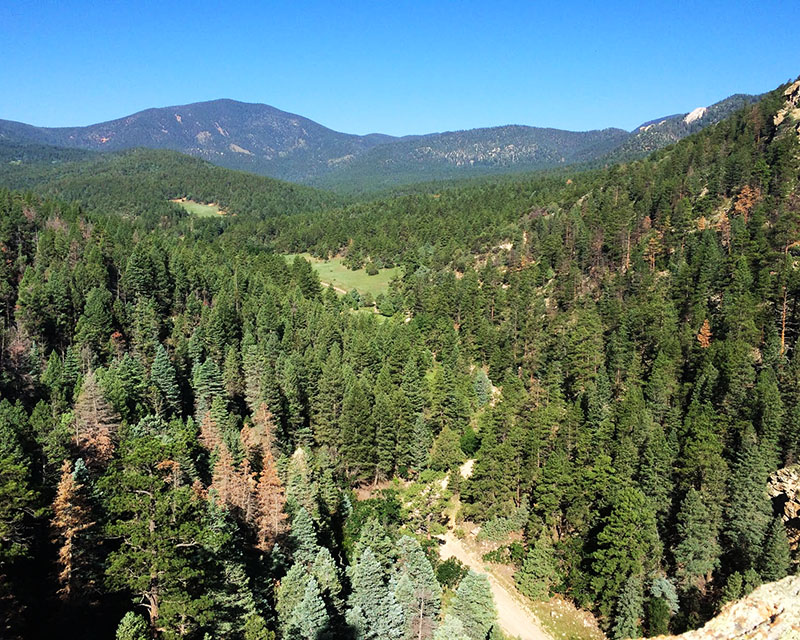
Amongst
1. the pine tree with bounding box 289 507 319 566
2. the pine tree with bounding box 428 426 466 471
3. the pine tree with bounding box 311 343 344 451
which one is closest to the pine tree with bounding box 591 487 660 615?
the pine tree with bounding box 428 426 466 471

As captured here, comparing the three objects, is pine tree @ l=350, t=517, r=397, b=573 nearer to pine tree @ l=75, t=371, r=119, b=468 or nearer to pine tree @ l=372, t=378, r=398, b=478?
pine tree @ l=372, t=378, r=398, b=478

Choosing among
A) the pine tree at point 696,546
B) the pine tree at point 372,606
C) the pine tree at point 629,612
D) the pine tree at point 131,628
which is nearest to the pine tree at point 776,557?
the pine tree at point 696,546

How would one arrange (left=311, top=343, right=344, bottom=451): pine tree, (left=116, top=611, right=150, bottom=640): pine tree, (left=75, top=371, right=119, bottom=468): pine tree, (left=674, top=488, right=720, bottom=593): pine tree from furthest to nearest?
(left=311, top=343, right=344, bottom=451): pine tree, (left=674, top=488, right=720, bottom=593): pine tree, (left=75, top=371, right=119, bottom=468): pine tree, (left=116, top=611, right=150, bottom=640): pine tree

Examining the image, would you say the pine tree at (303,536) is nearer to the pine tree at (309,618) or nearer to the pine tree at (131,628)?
the pine tree at (309,618)

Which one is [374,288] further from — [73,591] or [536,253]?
[73,591]

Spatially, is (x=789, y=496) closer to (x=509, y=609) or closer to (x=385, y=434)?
(x=509, y=609)

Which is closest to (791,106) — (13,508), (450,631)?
(450,631)

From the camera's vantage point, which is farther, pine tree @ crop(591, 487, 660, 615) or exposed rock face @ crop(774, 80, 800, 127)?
exposed rock face @ crop(774, 80, 800, 127)
